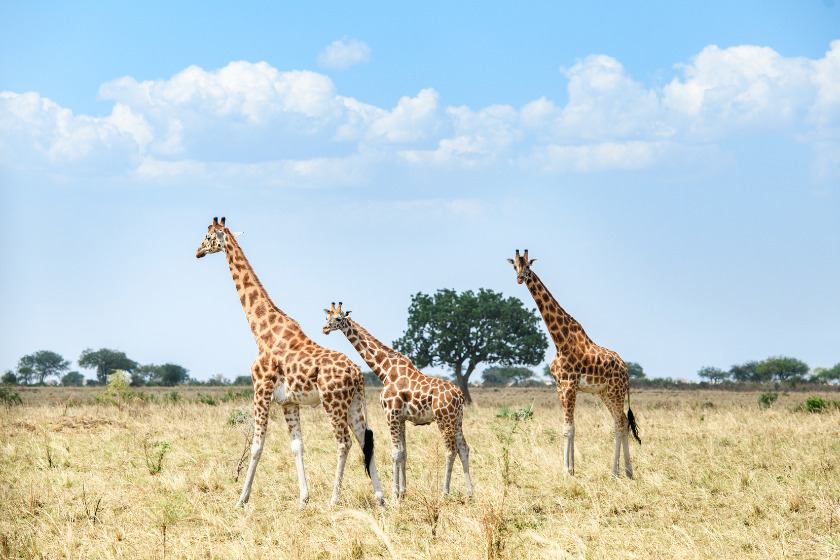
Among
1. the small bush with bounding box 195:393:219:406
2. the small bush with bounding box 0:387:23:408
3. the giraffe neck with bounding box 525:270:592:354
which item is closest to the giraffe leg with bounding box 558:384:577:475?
the giraffe neck with bounding box 525:270:592:354

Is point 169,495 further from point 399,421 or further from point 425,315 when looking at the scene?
point 425,315

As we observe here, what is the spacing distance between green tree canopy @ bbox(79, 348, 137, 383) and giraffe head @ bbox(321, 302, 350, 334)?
89261 mm

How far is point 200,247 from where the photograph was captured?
13078 mm

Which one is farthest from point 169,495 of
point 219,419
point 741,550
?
point 219,419

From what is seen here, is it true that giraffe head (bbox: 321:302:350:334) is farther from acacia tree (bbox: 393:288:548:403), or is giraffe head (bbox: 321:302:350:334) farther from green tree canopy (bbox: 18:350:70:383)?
green tree canopy (bbox: 18:350:70:383)

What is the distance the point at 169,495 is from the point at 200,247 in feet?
13.2

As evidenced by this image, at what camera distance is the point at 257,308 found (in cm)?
1258

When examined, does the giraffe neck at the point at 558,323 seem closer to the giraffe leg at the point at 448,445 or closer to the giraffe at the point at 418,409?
the giraffe at the point at 418,409

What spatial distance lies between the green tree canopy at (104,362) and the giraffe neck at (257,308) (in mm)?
88390

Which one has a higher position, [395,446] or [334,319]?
[334,319]

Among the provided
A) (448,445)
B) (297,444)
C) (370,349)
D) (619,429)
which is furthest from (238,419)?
(619,429)

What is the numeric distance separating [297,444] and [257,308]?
244 cm

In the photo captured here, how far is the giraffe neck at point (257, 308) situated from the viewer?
12008 millimetres

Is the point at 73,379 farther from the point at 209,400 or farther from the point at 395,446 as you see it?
the point at 395,446
